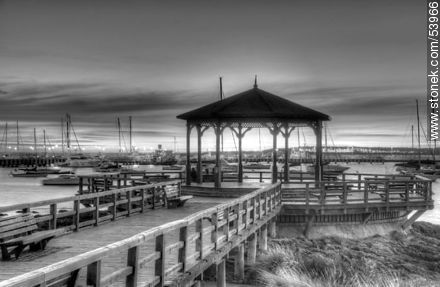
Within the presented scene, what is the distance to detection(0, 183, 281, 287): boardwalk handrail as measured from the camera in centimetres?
451

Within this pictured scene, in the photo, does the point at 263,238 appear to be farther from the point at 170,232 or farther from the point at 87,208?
the point at 87,208

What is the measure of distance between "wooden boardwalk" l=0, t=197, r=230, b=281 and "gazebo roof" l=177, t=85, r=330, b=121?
5224mm

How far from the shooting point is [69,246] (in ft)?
29.8

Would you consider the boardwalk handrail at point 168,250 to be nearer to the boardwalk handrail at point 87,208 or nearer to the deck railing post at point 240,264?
the deck railing post at point 240,264

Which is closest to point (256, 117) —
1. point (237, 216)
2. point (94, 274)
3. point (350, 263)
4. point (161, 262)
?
point (350, 263)

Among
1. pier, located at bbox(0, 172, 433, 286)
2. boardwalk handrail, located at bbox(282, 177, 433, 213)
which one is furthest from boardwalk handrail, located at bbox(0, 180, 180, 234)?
boardwalk handrail, located at bbox(282, 177, 433, 213)

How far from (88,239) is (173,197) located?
265 inches

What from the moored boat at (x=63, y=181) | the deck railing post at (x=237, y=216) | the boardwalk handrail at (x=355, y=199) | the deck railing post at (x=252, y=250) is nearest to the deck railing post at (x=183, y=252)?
the deck railing post at (x=237, y=216)

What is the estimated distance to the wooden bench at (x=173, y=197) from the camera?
15.4 metres

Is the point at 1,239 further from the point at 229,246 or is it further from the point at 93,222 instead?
the point at 229,246

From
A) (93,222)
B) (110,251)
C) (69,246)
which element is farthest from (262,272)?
(110,251)

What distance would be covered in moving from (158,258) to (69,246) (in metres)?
3.21

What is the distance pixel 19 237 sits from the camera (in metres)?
8.05

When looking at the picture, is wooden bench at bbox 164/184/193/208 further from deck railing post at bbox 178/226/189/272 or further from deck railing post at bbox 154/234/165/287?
deck railing post at bbox 154/234/165/287
